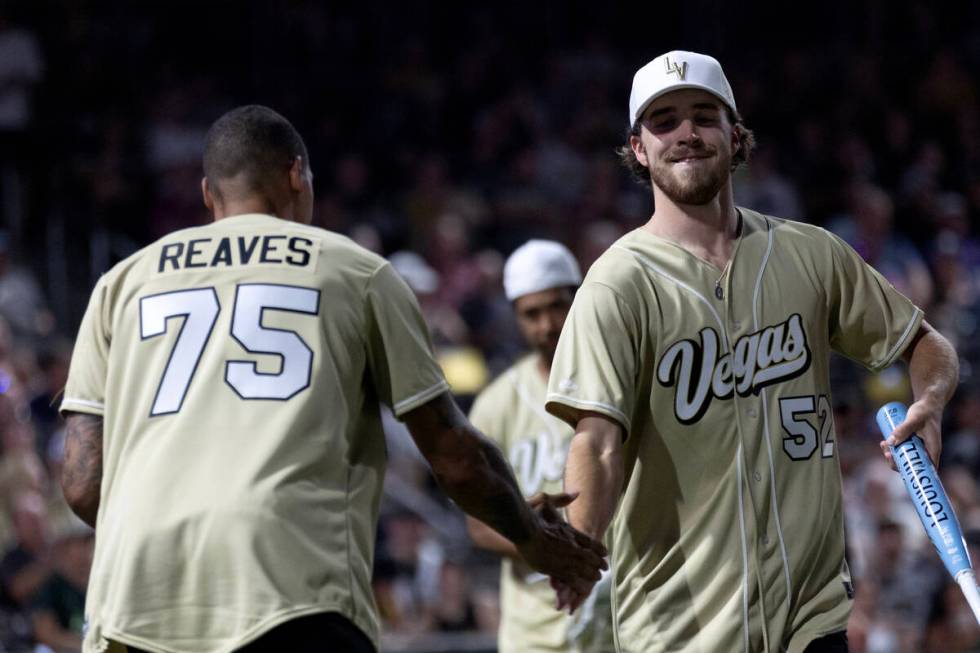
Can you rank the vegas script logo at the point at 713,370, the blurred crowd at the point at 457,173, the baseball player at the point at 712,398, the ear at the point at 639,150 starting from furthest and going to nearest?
the blurred crowd at the point at 457,173, the ear at the point at 639,150, the vegas script logo at the point at 713,370, the baseball player at the point at 712,398

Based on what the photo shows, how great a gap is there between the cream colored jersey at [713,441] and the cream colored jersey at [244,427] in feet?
2.53

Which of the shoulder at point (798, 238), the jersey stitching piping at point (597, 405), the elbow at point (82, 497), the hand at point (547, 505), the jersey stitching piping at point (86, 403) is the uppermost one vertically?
the shoulder at point (798, 238)

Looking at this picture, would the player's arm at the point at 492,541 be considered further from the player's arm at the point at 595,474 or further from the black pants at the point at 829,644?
the black pants at the point at 829,644

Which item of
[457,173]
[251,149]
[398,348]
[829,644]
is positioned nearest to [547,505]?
[398,348]

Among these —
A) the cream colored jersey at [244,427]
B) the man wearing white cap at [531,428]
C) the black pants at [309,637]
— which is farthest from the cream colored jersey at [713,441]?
the man wearing white cap at [531,428]

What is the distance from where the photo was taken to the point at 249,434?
14.0ft

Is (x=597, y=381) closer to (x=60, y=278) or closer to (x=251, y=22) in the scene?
(x=60, y=278)

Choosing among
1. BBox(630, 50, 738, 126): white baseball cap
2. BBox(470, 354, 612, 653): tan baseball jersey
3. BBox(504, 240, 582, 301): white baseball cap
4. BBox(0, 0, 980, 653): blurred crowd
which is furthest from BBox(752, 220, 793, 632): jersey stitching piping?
BBox(0, 0, 980, 653): blurred crowd

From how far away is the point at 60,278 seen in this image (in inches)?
541

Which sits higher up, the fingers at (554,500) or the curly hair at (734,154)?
the curly hair at (734,154)

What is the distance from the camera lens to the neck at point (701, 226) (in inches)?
205

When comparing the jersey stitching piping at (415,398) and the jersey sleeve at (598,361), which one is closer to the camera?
the jersey stitching piping at (415,398)

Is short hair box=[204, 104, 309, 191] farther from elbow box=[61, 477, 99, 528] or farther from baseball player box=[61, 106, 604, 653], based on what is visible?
elbow box=[61, 477, 99, 528]

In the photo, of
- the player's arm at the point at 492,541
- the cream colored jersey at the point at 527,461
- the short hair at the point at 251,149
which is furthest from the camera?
the cream colored jersey at the point at 527,461
